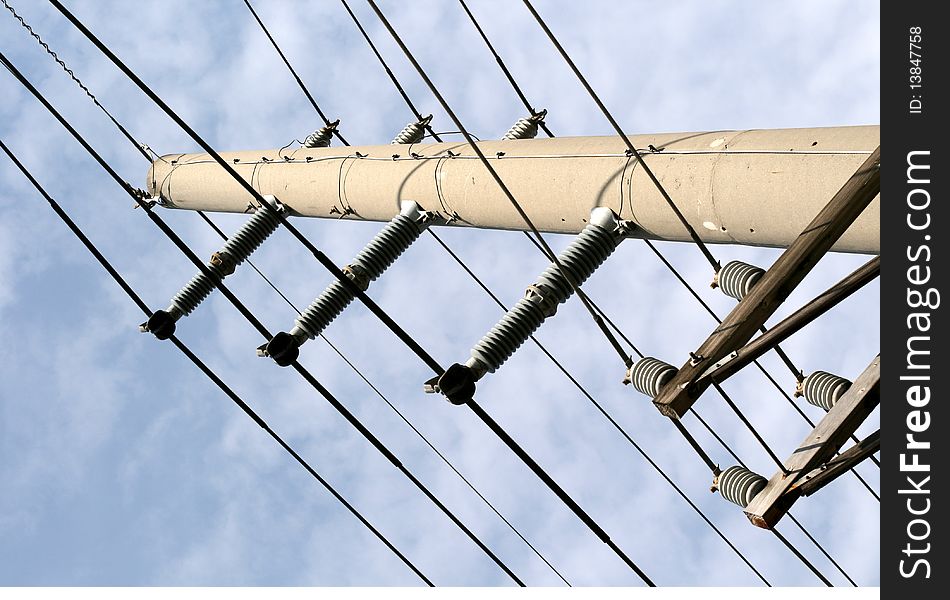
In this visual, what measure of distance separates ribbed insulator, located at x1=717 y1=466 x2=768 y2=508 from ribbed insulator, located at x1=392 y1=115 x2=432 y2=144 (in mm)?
5989

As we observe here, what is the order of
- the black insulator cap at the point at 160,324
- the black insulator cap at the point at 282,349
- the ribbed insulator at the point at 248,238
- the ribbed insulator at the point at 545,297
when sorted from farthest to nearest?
the ribbed insulator at the point at 248,238 < the black insulator cap at the point at 160,324 < the black insulator cap at the point at 282,349 < the ribbed insulator at the point at 545,297

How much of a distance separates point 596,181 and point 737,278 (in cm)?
148

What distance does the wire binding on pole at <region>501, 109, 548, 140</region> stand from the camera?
10.6 m

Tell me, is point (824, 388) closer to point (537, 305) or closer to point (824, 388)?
point (824, 388)

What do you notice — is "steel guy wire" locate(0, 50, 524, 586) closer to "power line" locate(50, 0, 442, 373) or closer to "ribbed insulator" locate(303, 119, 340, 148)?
"power line" locate(50, 0, 442, 373)

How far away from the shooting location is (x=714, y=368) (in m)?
6.09

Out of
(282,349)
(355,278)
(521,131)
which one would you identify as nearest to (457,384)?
(282,349)

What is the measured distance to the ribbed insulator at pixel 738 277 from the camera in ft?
23.3

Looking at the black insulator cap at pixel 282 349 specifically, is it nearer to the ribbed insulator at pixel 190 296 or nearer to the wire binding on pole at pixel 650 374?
the ribbed insulator at pixel 190 296

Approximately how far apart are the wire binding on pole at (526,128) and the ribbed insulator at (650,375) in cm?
441

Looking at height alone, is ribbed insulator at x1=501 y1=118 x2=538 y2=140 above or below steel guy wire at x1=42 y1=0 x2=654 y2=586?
above

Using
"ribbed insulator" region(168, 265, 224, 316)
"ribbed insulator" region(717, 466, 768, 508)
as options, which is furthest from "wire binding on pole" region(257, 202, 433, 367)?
"ribbed insulator" region(717, 466, 768, 508)

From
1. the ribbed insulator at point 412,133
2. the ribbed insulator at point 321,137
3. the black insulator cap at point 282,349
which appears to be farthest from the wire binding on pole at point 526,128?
the black insulator cap at point 282,349
